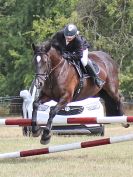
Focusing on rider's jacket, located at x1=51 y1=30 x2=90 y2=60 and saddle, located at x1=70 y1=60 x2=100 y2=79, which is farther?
saddle, located at x1=70 y1=60 x2=100 y2=79

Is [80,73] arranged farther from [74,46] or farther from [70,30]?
[70,30]

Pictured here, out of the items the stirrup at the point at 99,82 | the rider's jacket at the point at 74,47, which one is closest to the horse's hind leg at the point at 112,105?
the stirrup at the point at 99,82

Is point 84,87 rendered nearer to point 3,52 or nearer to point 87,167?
point 87,167

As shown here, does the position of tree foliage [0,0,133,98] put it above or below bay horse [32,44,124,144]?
below

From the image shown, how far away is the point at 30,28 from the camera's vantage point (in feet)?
140

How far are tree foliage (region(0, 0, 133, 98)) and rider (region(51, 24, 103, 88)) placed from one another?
2453 centimetres

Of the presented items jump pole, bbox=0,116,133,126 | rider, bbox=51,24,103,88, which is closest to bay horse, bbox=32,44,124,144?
rider, bbox=51,24,103,88

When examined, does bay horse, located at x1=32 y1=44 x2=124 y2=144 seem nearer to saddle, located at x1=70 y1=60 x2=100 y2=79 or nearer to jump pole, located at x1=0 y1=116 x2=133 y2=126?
saddle, located at x1=70 y1=60 x2=100 y2=79

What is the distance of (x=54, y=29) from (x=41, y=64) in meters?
29.6

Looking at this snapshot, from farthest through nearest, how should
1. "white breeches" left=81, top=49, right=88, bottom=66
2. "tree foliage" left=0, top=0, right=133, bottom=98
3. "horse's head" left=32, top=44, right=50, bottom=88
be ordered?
"tree foliage" left=0, top=0, right=133, bottom=98 → "white breeches" left=81, top=49, right=88, bottom=66 → "horse's head" left=32, top=44, right=50, bottom=88

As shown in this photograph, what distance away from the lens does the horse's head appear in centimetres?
943

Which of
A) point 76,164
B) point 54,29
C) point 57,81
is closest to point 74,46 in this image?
point 57,81

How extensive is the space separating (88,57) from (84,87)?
2.93 ft

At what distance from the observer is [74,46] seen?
1097 cm
